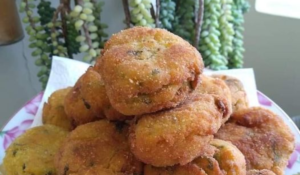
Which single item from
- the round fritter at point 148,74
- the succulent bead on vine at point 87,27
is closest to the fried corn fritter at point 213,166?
the round fritter at point 148,74

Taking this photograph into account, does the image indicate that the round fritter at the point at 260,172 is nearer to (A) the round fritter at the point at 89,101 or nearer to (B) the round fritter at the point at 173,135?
(B) the round fritter at the point at 173,135

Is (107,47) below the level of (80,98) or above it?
above

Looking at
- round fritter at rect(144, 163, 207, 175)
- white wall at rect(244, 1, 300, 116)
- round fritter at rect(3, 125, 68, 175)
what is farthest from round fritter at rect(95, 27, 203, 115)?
white wall at rect(244, 1, 300, 116)

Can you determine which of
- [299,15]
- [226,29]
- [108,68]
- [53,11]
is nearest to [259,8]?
[299,15]

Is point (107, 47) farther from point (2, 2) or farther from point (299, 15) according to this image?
point (299, 15)

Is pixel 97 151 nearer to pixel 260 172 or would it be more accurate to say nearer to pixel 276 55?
pixel 260 172

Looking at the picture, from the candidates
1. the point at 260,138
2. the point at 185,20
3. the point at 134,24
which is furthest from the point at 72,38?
the point at 260,138
